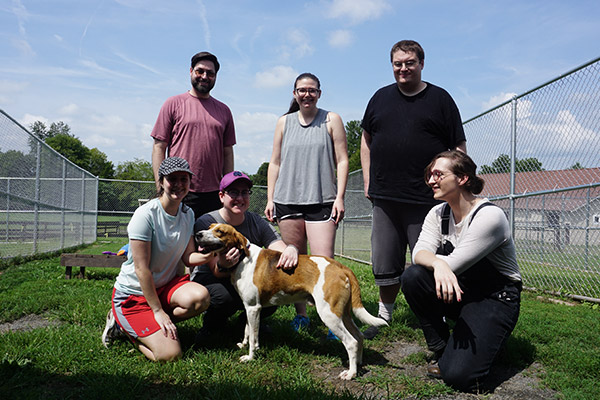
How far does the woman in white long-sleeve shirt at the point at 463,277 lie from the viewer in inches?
112

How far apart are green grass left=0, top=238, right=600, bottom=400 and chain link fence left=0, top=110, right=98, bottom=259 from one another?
410 centimetres

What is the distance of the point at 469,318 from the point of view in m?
3.03

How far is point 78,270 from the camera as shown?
7414 mm

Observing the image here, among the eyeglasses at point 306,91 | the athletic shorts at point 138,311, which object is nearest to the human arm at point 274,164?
the eyeglasses at point 306,91

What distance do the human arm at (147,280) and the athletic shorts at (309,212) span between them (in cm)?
130

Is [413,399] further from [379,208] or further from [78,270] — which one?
[78,270]

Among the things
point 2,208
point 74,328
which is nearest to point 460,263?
point 74,328

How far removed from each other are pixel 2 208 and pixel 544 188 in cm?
882

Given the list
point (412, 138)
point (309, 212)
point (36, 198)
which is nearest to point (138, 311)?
point (309, 212)

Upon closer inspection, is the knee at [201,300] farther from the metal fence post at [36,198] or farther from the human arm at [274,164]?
the metal fence post at [36,198]

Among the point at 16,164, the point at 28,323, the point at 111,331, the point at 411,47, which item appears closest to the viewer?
the point at 111,331

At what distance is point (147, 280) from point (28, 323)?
191cm

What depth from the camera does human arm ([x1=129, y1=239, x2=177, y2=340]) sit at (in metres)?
3.18

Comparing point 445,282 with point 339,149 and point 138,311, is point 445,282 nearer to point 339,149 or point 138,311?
point 339,149
